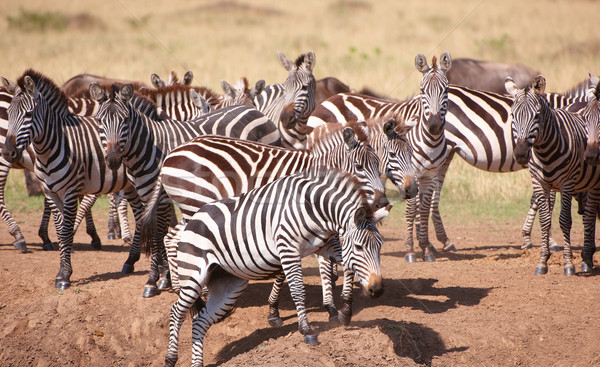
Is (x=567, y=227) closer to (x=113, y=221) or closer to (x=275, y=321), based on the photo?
(x=275, y=321)

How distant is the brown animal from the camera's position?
2083cm

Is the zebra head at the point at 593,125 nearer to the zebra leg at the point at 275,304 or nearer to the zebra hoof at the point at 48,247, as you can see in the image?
the zebra leg at the point at 275,304

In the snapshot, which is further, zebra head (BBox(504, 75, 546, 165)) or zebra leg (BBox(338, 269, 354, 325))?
zebra head (BBox(504, 75, 546, 165))

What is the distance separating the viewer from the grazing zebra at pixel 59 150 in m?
8.52

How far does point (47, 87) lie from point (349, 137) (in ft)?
14.7

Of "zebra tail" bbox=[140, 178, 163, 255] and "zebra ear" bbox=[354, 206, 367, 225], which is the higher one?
"zebra ear" bbox=[354, 206, 367, 225]

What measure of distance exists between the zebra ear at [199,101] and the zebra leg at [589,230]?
19.6 ft

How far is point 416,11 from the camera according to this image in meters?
39.9

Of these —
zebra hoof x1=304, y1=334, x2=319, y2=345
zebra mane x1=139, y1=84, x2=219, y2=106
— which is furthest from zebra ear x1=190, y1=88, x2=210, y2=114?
zebra hoof x1=304, y1=334, x2=319, y2=345

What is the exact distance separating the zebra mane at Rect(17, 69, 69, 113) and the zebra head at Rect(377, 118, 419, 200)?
455 cm

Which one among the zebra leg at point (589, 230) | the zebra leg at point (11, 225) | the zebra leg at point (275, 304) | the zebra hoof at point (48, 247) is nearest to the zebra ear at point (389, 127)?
the zebra leg at point (275, 304)

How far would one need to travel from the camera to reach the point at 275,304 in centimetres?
745

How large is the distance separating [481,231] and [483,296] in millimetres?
4370

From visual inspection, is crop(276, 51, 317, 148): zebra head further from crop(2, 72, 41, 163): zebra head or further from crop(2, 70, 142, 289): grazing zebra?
crop(2, 72, 41, 163): zebra head
